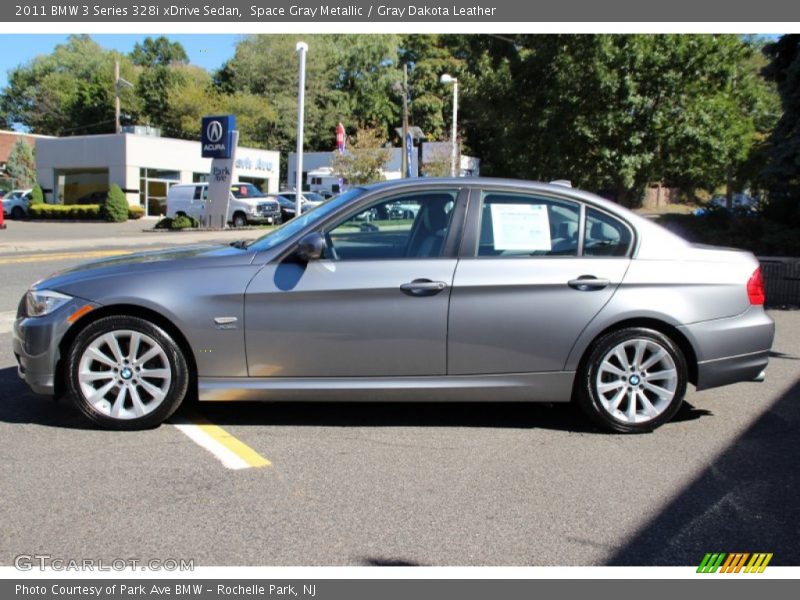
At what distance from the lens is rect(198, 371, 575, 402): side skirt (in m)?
5.02

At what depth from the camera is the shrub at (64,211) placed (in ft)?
134

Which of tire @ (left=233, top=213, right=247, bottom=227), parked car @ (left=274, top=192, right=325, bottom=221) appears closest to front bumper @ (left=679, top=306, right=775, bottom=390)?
tire @ (left=233, top=213, right=247, bottom=227)

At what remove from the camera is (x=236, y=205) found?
3419cm

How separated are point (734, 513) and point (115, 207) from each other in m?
39.1

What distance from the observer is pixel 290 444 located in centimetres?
491

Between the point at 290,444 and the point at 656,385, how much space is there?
8.12ft

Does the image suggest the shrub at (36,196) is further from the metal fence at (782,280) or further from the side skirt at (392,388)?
the side skirt at (392,388)

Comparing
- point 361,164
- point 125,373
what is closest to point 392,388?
point 125,373

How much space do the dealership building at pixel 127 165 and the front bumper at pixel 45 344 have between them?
41.2 m

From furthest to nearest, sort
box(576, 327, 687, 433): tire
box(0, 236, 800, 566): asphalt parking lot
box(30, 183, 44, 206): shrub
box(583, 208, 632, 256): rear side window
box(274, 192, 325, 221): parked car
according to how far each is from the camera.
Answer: box(30, 183, 44, 206): shrub
box(274, 192, 325, 221): parked car
box(583, 208, 632, 256): rear side window
box(576, 327, 687, 433): tire
box(0, 236, 800, 566): asphalt parking lot

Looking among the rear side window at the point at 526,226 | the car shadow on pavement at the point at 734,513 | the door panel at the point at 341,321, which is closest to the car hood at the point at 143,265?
the door panel at the point at 341,321

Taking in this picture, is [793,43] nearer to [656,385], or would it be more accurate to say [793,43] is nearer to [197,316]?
[656,385]

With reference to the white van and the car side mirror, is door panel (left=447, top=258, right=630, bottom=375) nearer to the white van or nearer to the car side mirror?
the car side mirror

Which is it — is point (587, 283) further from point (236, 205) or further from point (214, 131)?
point (236, 205)
